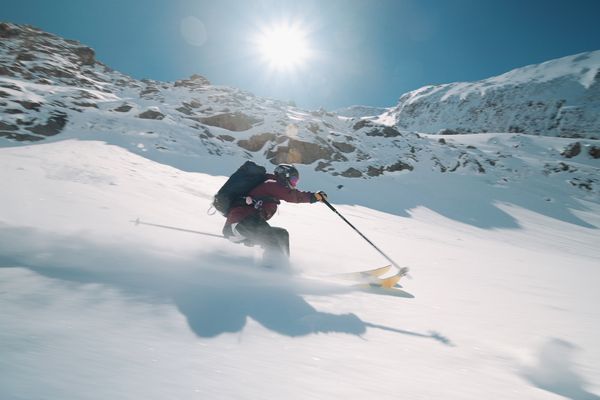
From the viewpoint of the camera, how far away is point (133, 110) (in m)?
33.2

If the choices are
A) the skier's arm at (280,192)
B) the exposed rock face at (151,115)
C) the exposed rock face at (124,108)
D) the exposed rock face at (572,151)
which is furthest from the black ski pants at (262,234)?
the exposed rock face at (572,151)

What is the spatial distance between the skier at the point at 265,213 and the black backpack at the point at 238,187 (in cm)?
8

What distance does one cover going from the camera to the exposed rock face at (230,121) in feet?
138

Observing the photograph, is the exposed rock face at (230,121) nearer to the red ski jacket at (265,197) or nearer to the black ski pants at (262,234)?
the red ski jacket at (265,197)

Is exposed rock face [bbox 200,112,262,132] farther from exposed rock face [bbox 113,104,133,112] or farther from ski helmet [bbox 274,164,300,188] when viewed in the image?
ski helmet [bbox 274,164,300,188]

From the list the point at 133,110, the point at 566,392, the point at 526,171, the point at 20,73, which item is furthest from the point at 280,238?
the point at 526,171

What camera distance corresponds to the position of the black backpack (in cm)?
588

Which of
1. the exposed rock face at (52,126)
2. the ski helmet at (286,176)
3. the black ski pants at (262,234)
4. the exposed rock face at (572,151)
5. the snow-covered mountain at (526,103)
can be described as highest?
the snow-covered mountain at (526,103)

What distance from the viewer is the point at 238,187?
5895 mm

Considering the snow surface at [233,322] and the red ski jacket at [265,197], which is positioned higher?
the red ski jacket at [265,197]

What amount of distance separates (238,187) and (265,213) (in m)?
0.70

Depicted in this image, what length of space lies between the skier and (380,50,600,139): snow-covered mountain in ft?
315

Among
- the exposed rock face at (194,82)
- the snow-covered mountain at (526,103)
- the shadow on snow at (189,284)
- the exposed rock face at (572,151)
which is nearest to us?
the shadow on snow at (189,284)

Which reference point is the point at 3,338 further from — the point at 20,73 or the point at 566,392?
the point at 20,73
